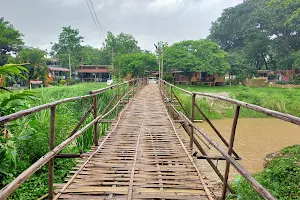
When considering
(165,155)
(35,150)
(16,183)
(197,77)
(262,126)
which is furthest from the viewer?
(197,77)

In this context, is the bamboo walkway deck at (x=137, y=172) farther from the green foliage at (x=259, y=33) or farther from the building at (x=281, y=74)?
the building at (x=281, y=74)

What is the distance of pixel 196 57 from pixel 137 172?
79.7ft

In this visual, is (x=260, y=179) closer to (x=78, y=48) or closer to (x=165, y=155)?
(x=165, y=155)

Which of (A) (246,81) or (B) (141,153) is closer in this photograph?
(B) (141,153)

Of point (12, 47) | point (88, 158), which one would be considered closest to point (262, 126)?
point (88, 158)

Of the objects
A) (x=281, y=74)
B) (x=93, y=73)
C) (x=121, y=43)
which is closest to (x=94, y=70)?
(x=93, y=73)

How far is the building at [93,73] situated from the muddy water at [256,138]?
29006 millimetres

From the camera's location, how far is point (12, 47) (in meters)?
29.8

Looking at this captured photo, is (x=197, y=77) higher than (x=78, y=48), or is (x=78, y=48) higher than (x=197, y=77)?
(x=78, y=48)

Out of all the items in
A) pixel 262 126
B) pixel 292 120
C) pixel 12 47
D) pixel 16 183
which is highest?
pixel 12 47

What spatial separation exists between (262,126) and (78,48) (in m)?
36.7

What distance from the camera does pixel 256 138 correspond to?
10.3 meters

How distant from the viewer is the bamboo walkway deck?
2393mm

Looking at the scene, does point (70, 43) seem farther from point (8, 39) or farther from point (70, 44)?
point (8, 39)
